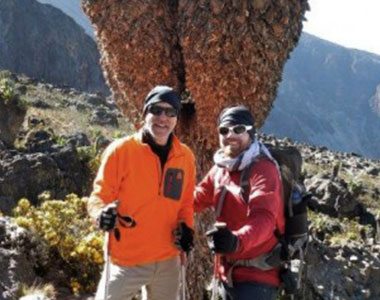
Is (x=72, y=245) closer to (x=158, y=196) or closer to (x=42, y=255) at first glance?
(x=42, y=255)

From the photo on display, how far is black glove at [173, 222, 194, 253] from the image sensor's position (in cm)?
468

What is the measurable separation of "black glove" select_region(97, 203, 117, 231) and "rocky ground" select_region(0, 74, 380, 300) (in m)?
1.85

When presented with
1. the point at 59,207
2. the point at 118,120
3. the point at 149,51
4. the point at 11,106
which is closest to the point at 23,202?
the point at 59,207

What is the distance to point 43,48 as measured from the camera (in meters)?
110

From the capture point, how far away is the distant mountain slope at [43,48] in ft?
356

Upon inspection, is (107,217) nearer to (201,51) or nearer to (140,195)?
(140,195)

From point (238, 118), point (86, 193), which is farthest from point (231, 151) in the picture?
point (86, 193)

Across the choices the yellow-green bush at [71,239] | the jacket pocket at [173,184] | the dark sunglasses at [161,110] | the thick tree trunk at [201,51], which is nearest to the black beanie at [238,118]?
the dark sunglasses at [161,110]

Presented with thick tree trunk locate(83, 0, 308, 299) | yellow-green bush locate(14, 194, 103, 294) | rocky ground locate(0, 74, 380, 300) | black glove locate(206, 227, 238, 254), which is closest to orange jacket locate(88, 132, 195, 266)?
black glove locate(206, 227, 238, 254)

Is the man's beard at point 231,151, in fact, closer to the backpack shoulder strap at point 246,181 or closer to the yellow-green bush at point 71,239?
the backpack shoulder strap at point 246,181

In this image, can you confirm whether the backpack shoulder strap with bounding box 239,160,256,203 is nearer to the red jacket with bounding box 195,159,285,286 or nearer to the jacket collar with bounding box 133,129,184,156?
the red jacket with bounding box 195,159,285,286

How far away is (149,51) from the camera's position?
7.21 meters

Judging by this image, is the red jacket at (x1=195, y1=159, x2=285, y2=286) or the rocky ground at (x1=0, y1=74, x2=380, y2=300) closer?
the red jacket at (x1=195, y1=159, x2=285, y2=286)

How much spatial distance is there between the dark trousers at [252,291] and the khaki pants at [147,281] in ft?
2.29
